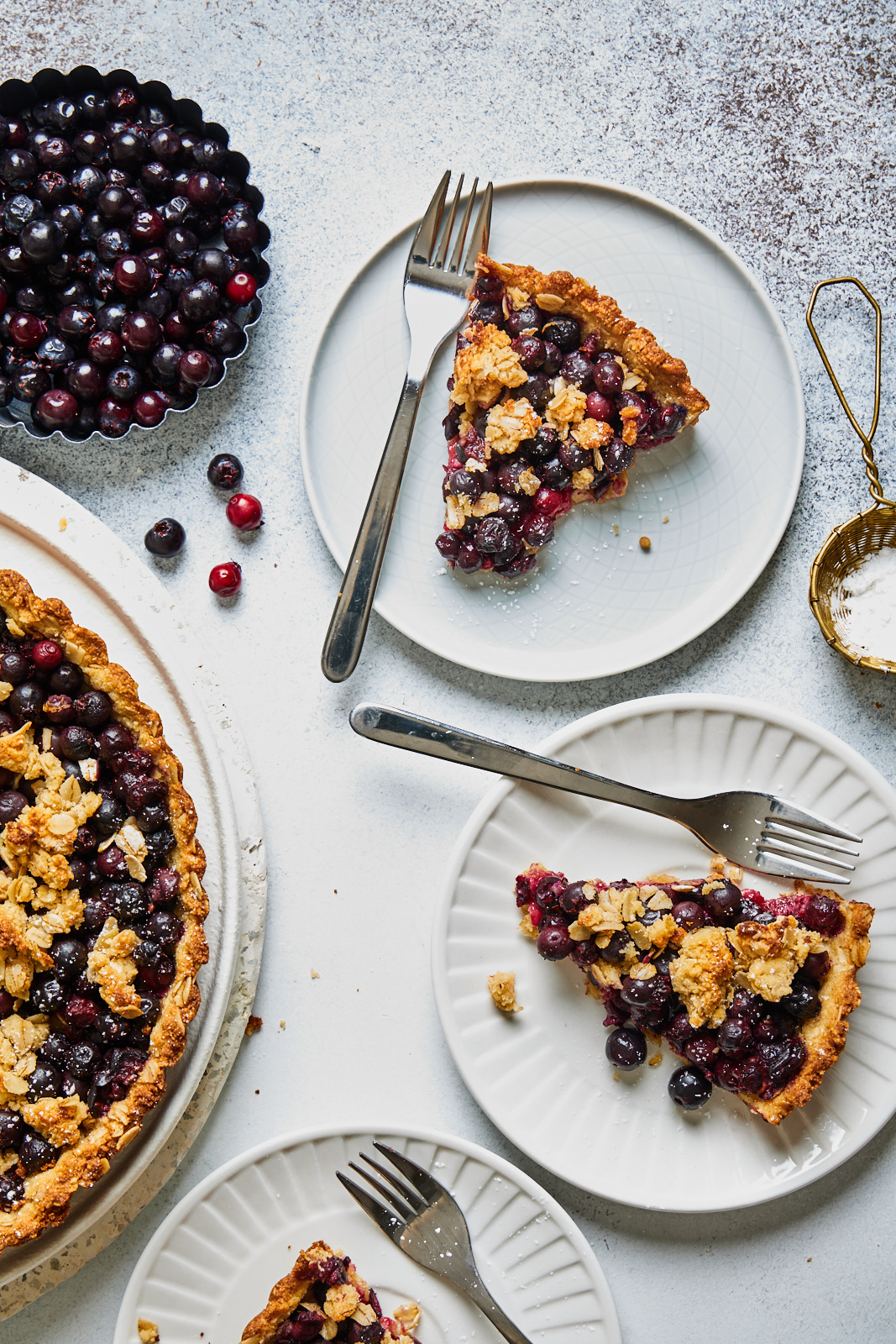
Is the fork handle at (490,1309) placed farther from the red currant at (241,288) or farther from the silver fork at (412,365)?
the red currant at (241,288)

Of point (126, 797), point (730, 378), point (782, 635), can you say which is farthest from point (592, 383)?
point (126, 797)

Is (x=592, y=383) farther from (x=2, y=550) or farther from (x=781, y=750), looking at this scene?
(x=2, y=550)

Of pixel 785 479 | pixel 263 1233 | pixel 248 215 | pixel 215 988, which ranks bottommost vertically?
pixel 263 1233

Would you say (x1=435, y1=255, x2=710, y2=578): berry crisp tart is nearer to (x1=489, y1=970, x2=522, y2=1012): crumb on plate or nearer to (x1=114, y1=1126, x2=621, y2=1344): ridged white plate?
(x1=489, y1=970, x2=522, y2=1012): crumb on plate


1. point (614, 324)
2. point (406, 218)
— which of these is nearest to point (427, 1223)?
point (614, 324)

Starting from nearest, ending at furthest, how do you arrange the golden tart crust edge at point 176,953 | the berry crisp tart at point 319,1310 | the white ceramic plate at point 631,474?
the golden tart crust edge at point 176,953 < the berry crisp tart at point 319,1310 < the white ceramic plate at point 631,474

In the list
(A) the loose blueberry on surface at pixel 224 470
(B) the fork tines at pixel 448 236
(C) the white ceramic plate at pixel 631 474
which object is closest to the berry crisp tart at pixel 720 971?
(C) the white ceramic plate at pixel 631 474

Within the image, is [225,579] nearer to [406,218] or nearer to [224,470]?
[224,470]
